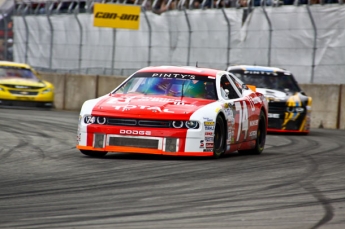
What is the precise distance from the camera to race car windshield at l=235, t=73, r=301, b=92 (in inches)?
774

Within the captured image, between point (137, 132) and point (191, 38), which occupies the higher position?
point (191, 38)

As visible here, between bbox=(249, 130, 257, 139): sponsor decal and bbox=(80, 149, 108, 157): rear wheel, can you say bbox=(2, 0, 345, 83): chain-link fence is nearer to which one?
bbox=(249, 130, 257, 139): sponsor decal

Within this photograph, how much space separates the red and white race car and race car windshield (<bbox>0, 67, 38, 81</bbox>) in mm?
14068

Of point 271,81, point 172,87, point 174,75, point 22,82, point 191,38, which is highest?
point 191,38

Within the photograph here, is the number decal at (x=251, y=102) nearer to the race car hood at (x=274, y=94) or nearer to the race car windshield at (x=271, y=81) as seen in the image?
the race car hood at (x=274, y=94)

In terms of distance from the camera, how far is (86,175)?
9.48 m

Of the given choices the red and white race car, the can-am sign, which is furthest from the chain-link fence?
the red and white race car

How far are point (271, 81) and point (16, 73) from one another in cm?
924

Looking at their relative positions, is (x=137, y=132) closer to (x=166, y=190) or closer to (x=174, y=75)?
(x=174, y=75)

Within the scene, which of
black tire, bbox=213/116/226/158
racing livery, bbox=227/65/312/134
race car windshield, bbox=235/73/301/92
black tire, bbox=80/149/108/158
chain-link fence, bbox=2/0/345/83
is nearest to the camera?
black tire, bbox=213/116/226/158

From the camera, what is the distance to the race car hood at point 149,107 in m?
11.2

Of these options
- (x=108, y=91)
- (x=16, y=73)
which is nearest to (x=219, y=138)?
(x=108, y=91)

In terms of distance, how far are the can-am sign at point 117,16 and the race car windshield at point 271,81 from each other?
9.32 meters

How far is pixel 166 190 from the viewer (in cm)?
834
